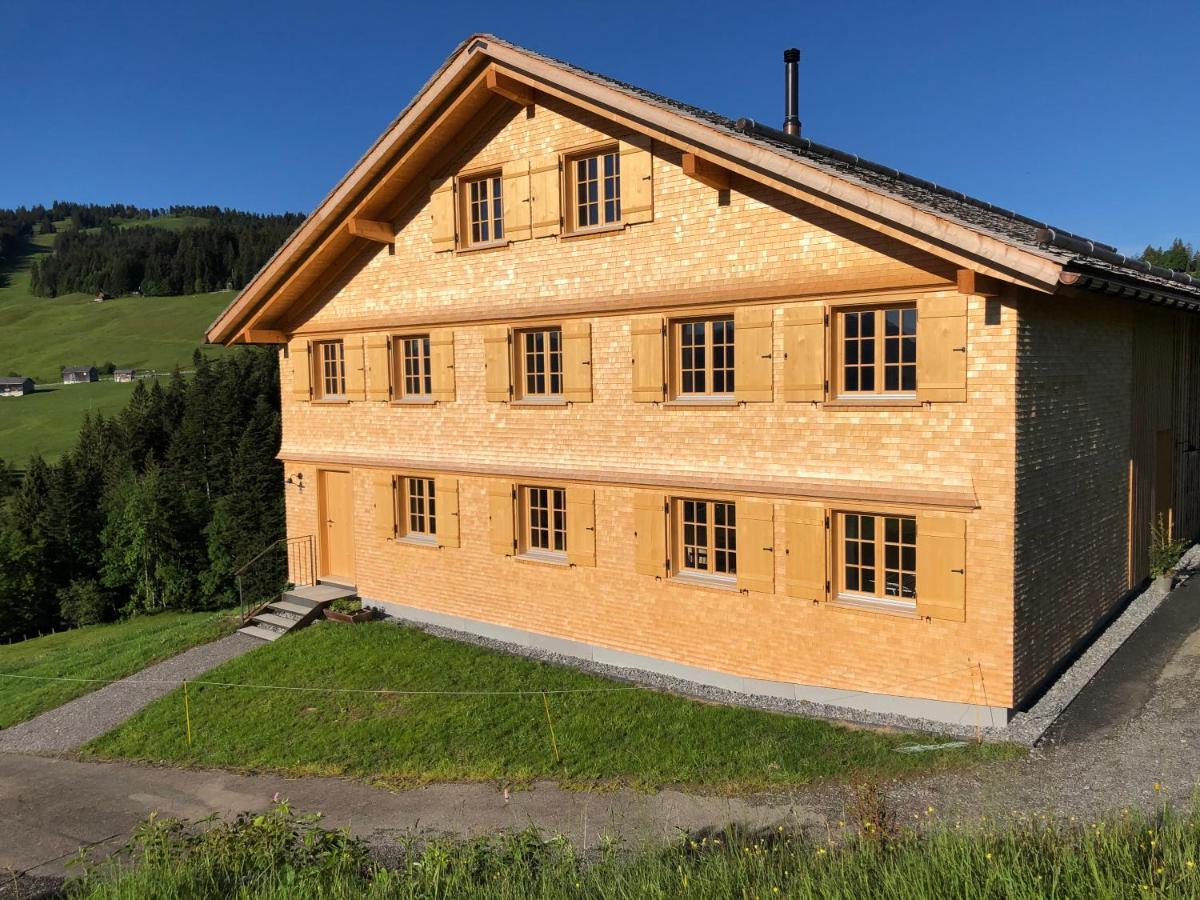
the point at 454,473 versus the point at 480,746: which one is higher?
the point at 454,473

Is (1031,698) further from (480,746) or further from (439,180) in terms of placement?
(439,180)

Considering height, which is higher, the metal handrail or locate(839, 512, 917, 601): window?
locate(839, 512, 917, 601): window

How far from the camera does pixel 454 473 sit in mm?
16500

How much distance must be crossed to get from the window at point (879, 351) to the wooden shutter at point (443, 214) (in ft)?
24.4

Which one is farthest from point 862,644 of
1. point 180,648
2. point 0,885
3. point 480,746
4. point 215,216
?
point 215,216

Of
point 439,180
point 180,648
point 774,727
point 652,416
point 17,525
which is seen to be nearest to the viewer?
point 774,727

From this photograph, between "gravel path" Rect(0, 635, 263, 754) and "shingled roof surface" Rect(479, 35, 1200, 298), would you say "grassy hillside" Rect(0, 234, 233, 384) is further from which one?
"shingled roof surface" Rect(479, 35, 1200, 298)

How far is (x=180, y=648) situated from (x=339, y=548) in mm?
3548

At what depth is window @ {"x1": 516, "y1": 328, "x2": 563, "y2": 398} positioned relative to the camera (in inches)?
600

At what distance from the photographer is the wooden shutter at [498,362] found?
51.0ft

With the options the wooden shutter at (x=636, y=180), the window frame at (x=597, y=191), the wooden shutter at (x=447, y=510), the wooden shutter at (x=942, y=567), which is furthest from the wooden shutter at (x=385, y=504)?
the wooden shutter at (x=942, y=567)

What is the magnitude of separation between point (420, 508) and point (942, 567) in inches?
396

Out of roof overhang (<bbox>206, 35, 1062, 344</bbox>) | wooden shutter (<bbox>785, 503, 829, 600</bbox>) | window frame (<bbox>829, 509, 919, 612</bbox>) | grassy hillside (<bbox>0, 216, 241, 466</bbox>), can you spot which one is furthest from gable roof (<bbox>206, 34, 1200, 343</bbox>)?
grassy hillside (<bbox>0, 216, 241, 466</bbox>)

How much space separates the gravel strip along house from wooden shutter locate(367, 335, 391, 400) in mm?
61
